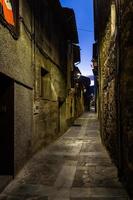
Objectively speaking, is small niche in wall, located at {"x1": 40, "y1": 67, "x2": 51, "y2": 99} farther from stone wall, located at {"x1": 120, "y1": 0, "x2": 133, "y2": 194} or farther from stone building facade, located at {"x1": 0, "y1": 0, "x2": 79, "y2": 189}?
stone wall, located at {"x1": 120, "y1": 0, "x2": 133, "y2": 194}

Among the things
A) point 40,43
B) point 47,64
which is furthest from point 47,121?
point 40,43

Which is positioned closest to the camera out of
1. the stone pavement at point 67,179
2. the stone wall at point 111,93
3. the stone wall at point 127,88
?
the stone wall at point 127,88

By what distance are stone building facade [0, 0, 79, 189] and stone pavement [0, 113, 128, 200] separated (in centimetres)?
32

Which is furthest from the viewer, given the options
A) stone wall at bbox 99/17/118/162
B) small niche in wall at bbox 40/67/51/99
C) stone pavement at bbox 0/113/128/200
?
small niche in wall at bbox 40/67/51/99

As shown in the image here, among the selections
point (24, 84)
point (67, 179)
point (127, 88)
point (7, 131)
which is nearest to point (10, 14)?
point (24, 84)

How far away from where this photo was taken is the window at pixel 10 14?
5563 mm

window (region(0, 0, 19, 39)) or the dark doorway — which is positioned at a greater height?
window (region(0, 0, 19, 39))

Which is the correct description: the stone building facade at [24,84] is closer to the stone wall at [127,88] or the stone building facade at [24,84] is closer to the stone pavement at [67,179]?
the stone pavement at [67,179]

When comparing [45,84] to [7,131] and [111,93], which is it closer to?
[111,93]

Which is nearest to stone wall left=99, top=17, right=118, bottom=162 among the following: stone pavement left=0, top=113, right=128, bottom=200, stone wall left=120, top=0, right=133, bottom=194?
stone pavement left=0, top=113, right=128, bottom=200

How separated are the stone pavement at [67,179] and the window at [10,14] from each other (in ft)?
9.39

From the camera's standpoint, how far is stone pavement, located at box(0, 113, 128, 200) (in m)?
5.04

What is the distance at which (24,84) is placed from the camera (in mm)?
7215

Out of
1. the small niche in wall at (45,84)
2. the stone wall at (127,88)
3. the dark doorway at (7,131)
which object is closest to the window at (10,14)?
the dark doorway at (7,131)
